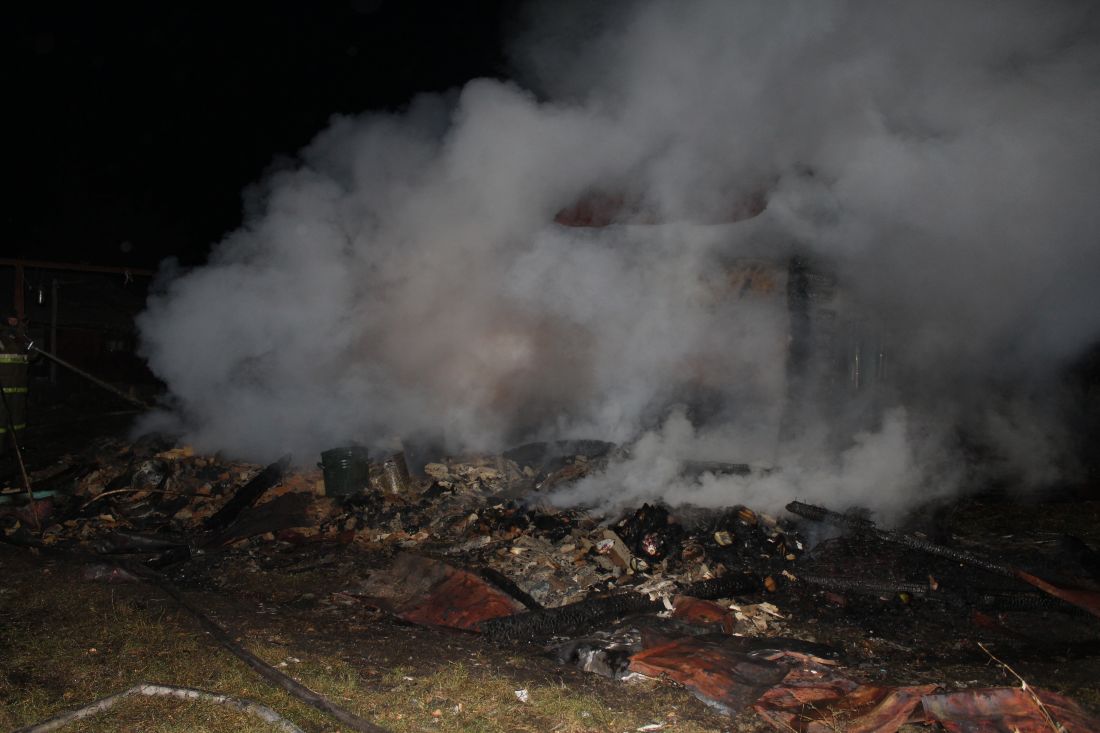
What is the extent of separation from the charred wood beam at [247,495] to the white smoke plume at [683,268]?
0.48 metres

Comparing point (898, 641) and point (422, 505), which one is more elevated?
point (422, 505)

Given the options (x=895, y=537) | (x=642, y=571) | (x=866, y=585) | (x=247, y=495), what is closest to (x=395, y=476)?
(x=247, y=495)

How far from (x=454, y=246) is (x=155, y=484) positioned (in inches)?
173

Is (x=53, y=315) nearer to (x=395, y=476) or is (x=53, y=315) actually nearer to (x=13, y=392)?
(x=13, y=392)

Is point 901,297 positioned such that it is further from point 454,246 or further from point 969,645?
point 454,246

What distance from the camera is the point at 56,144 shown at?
40.7 feet

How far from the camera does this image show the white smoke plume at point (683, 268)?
17.8ft

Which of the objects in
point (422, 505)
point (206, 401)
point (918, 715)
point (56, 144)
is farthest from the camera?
point (56, 144)

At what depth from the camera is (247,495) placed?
663cm

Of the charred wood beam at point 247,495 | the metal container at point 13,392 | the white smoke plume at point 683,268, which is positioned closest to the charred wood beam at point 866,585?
the white smoke plume at point 683,268

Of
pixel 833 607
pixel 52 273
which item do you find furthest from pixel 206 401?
pixel 833 607

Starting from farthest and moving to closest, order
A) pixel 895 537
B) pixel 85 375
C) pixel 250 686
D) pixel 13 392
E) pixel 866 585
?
pixel 85 375 < pixel 13 392 < pixel 895 537 < pixel 866 585 < pixel 250 686

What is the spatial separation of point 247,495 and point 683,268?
5.74 metres

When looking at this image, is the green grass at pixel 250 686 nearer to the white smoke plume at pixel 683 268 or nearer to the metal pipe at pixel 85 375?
the white smoke plume at pixel 683 268
